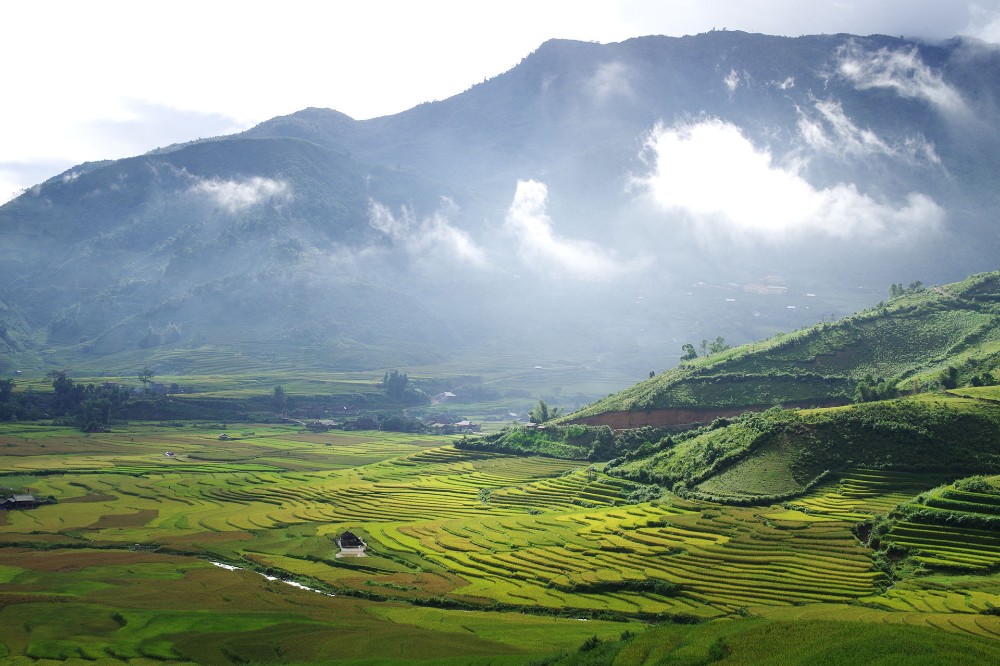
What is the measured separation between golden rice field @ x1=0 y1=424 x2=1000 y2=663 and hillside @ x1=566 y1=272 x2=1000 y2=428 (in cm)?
2341

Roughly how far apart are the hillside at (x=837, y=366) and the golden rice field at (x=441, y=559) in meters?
23.4

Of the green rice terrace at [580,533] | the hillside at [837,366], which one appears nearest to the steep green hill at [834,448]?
the green rice terrace at [580,533]

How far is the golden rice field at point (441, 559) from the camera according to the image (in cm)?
5094

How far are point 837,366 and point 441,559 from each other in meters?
78.5

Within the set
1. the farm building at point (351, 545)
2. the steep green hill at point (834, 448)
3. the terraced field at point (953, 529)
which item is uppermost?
the steep green hill at point (834, 448)

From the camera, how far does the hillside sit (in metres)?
115

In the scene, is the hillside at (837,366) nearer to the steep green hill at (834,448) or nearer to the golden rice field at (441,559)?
the steep green hill at (834,448)

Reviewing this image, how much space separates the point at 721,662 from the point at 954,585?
75.4 feet

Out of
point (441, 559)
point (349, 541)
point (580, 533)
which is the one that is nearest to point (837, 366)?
point (580, 533)

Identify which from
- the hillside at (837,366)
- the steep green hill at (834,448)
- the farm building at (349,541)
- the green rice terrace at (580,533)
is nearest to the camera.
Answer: the green rice terrace at (580,533)

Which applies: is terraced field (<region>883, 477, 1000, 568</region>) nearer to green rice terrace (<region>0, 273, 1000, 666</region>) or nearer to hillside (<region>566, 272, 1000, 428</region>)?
green rice terrace (<region>0, 273, 1000, 666</region>)

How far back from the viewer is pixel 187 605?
2224 inches

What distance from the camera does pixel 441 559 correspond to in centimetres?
6712

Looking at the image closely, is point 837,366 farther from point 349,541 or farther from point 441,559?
point 349,541
